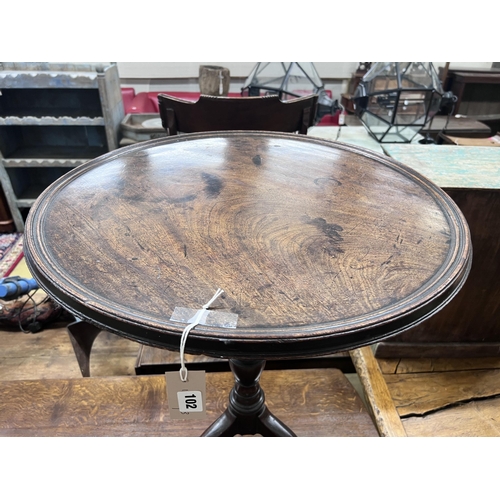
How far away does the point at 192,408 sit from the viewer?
69 cm

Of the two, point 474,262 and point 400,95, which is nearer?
point 474,262

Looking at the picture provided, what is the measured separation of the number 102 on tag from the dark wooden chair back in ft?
3.59

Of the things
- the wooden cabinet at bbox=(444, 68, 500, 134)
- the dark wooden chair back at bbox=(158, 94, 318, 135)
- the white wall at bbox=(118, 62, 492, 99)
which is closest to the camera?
the dark wooden chair back at bbox=(158, 94, 318, 135)

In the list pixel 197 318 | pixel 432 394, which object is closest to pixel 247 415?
pixel 197 318

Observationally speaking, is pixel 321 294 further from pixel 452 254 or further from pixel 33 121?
pixel 33 121

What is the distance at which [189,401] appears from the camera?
2.27 feet

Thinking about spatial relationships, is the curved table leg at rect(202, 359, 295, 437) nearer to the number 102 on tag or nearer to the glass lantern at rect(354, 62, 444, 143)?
the number 102 on tag

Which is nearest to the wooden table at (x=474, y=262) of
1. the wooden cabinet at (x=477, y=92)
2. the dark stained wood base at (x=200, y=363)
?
the dark stained wood base at (x=200, y=363)

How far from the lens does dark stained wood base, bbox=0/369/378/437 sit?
49.6 inches

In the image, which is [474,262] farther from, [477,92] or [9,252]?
[477,92]

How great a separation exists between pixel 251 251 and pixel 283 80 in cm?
171

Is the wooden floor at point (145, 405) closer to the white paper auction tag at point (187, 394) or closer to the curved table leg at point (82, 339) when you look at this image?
the curved table leg at point (82, 339)

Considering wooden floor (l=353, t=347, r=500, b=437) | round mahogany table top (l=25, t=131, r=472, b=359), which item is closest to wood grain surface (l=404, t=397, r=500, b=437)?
wooden floor (l=353, t=347, r=500, b=437)

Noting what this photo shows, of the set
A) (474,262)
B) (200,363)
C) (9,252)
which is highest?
(474,262)
